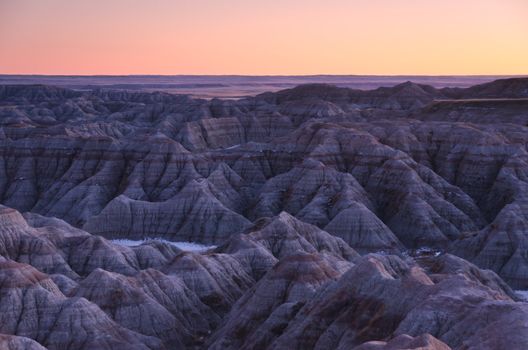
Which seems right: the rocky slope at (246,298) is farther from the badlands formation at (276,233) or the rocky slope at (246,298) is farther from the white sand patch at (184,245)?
the white sand patch at (184,245)

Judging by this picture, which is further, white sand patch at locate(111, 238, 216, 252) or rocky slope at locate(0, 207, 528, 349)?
white sand patch at locate(111, 238, 216, 252)

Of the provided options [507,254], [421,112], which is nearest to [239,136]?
[421,112]

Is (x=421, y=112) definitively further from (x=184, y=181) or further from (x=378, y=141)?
(x=184, y=181)

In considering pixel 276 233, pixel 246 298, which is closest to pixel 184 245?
pixel 276 233

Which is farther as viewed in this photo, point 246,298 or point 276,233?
point 276,233

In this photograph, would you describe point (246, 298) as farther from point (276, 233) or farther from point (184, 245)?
point (184, 245)

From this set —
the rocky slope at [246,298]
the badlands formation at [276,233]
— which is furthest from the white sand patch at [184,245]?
the rocky slope at [246,298]

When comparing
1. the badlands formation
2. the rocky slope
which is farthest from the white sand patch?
the rocky slope

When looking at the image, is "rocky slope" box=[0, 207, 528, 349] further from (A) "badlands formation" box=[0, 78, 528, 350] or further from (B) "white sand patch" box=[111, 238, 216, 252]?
(B) "white sand patch" box=[111, 238, 216, 252]
